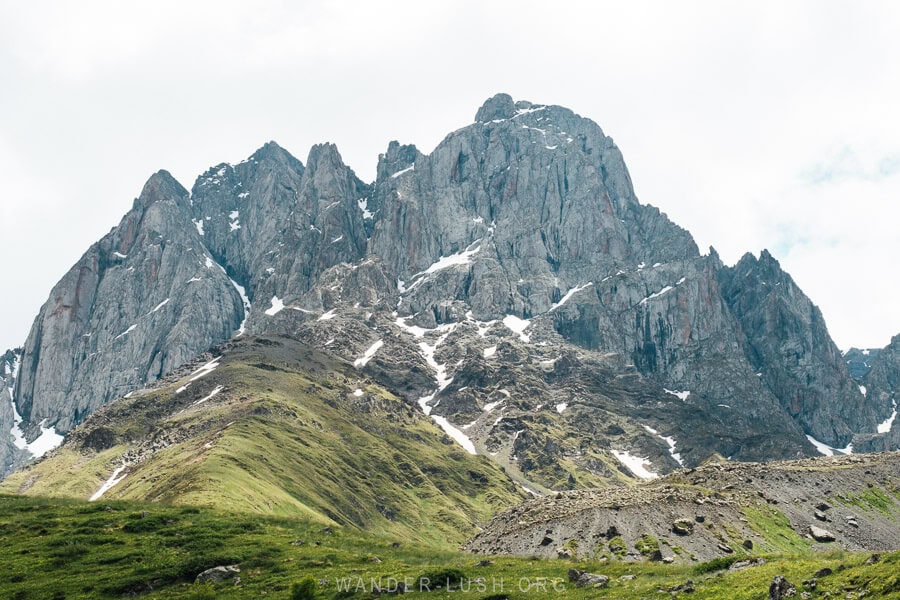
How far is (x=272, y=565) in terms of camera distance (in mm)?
56750

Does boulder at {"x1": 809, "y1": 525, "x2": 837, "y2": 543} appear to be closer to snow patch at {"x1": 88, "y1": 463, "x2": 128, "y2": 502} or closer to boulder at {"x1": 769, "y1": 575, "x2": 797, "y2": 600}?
boulder at {"x1": 769, "y1": 575, "x2": 797, "y2": 600}

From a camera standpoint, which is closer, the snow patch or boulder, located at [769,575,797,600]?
boulder, located at [769,575,797,600]

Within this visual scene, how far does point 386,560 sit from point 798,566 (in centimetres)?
3287

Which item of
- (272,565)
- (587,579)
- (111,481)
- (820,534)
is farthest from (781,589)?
(111,481)

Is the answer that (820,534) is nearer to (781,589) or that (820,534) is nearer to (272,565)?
(781,589)

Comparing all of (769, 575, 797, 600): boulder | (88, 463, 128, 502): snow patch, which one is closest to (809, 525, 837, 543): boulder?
(769, 575, 797, 600): boulder

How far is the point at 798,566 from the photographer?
4069 cm

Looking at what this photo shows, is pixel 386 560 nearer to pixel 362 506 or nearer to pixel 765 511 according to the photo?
pixel 765 511

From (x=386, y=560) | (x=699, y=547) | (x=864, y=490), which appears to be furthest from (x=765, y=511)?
(x=386, y=560)

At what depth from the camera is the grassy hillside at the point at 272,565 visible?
1572 inches

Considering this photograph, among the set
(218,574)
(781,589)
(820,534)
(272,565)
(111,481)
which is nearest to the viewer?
(781,589)

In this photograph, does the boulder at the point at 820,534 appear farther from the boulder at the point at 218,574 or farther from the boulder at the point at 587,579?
the boulder at the point at 218,574

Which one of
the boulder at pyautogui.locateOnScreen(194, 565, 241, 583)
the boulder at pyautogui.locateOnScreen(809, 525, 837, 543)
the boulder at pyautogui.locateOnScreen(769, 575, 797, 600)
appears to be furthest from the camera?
the boulder at pyautogui.locateOnScreen(809, 525, 837, 543)

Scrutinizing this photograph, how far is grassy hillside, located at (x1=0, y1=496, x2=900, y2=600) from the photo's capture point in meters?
39.9
